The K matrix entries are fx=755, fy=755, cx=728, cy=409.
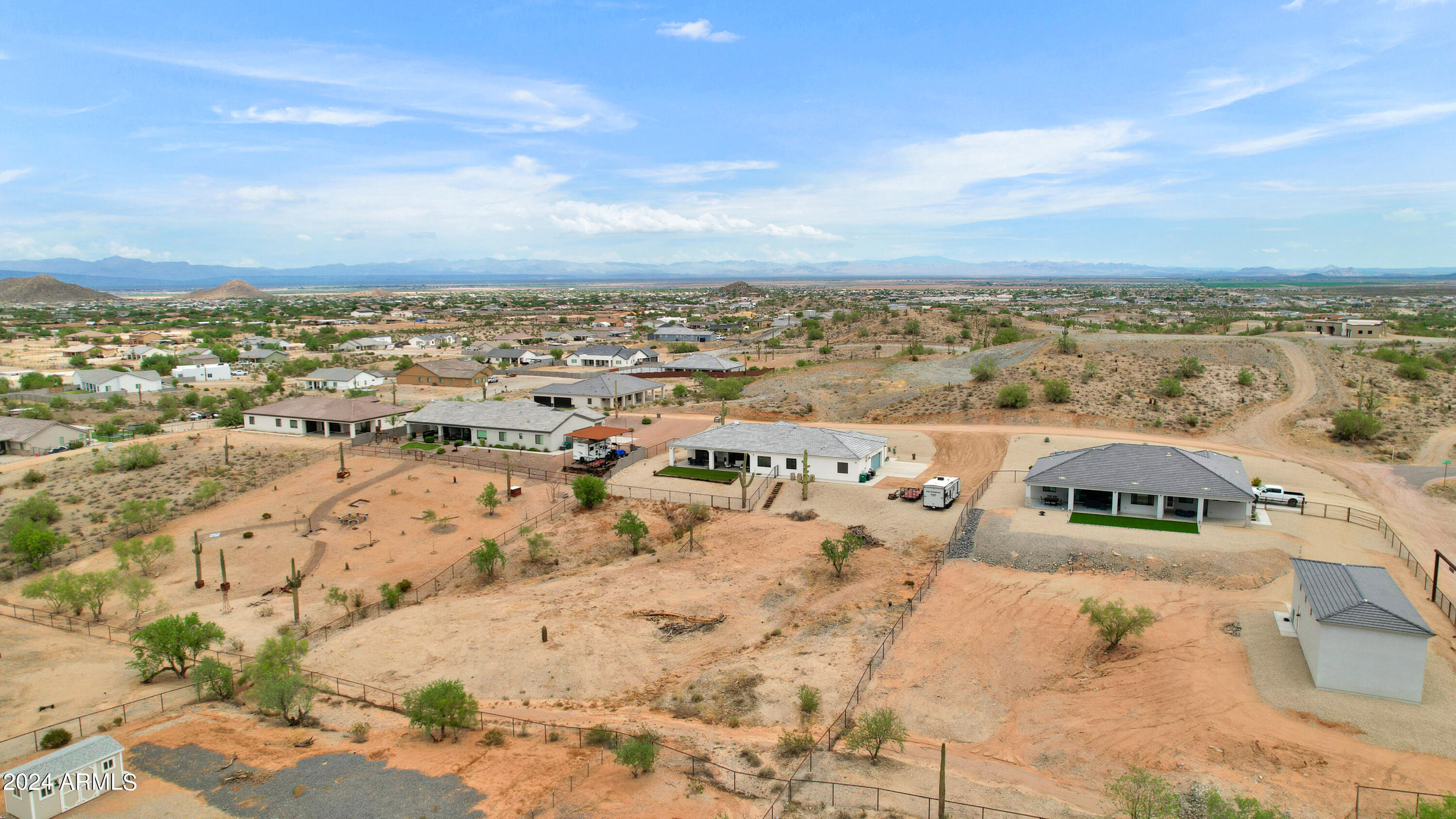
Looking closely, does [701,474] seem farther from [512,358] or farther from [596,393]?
Answer: [512,358]

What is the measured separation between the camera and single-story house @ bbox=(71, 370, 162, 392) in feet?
251

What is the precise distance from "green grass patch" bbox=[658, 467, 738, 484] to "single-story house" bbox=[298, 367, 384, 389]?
47.8 meters

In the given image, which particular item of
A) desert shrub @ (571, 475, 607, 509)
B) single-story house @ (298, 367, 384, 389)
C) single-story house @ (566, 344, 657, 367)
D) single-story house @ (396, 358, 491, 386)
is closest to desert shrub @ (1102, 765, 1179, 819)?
desert shrub @ (571, 475, 607, 509)

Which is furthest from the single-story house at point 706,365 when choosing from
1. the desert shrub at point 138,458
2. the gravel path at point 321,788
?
the gravel path at point 321,788

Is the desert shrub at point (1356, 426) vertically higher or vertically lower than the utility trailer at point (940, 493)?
higher

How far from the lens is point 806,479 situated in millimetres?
41188

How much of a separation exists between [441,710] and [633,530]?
15.7 m

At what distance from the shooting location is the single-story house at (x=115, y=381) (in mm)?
76562

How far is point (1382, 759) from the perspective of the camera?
17859 millimetres

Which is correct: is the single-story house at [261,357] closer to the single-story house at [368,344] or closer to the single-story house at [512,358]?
the single-story house at [368,344]

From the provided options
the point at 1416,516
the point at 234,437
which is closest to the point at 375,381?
the point at 234,437

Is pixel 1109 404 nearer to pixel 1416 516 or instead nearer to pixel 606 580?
pixel 1416 516

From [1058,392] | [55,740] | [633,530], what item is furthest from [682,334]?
[55,740]

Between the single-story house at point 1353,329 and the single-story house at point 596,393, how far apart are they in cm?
7998
